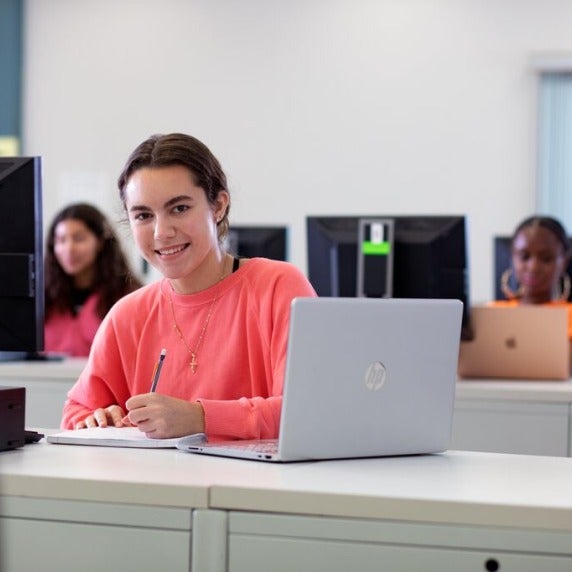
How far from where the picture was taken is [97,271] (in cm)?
443

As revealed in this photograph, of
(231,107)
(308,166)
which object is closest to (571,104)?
(308,166)

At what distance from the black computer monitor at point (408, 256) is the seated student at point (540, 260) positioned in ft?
2.84

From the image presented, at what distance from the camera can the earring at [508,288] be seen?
4.34 m

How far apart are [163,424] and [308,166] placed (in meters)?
4.52

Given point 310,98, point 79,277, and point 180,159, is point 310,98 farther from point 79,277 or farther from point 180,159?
point 180,159

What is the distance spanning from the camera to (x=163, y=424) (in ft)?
6.46

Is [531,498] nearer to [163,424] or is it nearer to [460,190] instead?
[163,424]

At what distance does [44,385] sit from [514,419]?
149cm

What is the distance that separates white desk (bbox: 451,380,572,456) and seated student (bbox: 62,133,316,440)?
1.07 metres

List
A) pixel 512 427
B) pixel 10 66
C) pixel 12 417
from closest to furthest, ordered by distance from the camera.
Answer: pixel 12 417
pixel 512 427
pixel 10 66

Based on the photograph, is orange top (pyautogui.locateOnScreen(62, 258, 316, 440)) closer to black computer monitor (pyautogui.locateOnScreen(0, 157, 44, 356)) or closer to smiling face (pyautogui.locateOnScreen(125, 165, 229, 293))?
smiling face (pyautogui.locateOnScreen(125, 165, 229, 293))

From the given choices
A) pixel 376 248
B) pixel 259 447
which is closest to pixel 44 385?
pixel 376 248

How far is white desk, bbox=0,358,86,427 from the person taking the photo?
352cm

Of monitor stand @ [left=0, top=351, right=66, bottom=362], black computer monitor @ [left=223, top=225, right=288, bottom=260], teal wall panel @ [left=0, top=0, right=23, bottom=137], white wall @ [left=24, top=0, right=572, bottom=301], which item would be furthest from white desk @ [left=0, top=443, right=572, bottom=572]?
teal wall panel @ [left=0, top=0, right=23, bottom=137]
